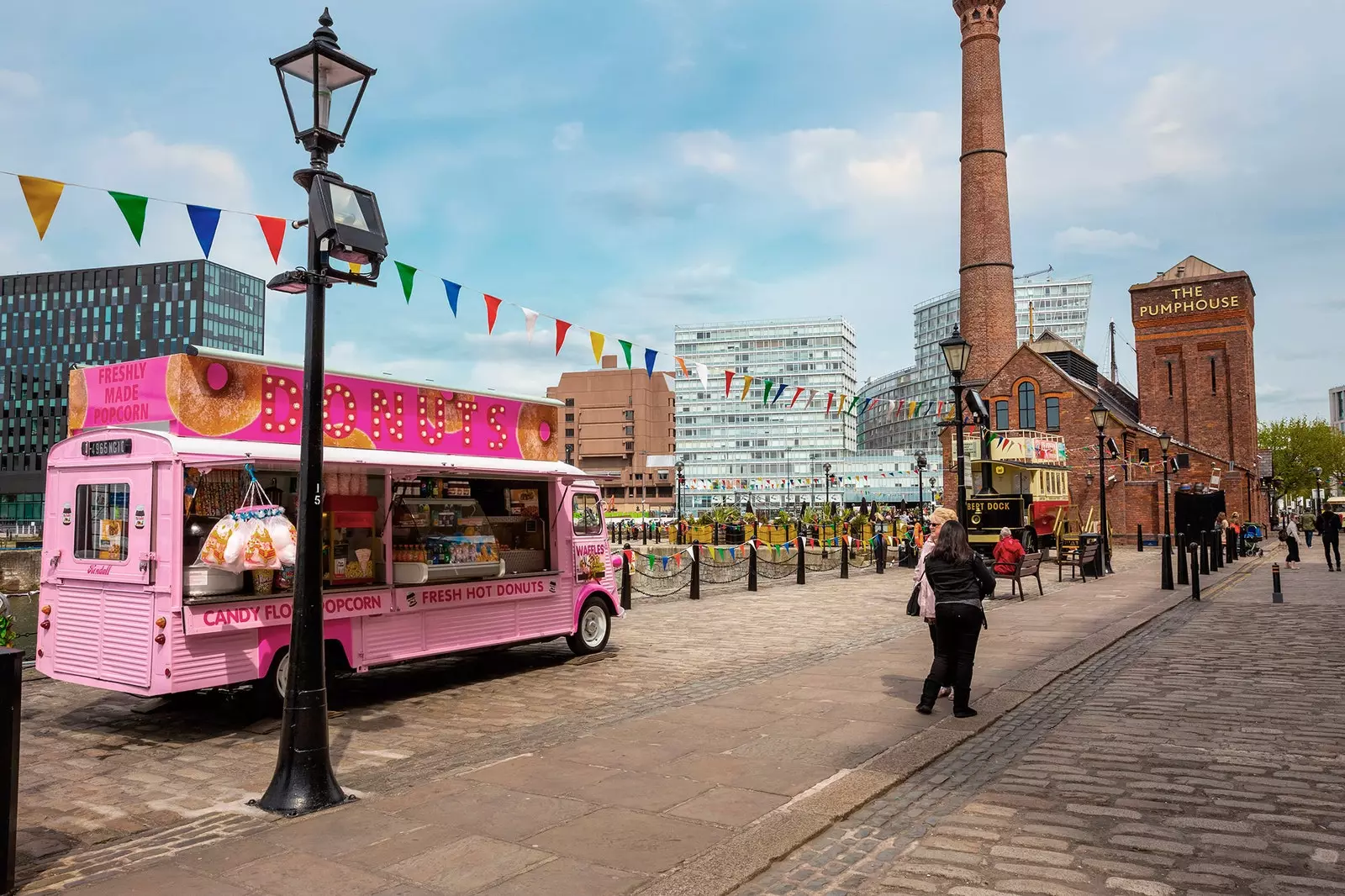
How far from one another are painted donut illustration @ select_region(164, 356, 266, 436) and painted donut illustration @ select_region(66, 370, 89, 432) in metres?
1.34

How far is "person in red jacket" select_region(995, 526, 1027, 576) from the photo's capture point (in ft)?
60.7

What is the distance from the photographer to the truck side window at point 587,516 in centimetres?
1154

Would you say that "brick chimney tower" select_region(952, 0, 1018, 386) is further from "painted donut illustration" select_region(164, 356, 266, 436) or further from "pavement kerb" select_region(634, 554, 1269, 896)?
"painted donut illustration" select_region(164, 356, 266, 436)

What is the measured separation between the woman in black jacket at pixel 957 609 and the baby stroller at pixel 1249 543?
32.9 m

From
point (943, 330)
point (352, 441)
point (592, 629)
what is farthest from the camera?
point (943, 330)

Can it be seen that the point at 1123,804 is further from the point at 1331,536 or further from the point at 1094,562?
the point at 1331,536

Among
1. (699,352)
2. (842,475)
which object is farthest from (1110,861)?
(699,352)

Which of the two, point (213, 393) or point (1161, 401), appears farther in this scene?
point (1161, 401)

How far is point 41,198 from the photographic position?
7.86 meters

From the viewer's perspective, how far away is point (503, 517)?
37.0ft

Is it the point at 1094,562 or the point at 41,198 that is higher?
the point at 41,198

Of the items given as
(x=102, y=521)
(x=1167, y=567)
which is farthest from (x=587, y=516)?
(x=1167, y=567)

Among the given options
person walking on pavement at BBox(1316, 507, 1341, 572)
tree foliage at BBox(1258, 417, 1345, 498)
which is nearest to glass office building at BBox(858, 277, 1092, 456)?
tree foliage at BBox(1258, 417, 1345, 498)

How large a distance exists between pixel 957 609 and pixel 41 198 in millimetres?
8485
